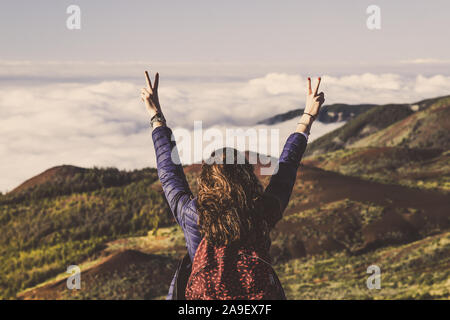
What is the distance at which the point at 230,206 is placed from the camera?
281 centimetres

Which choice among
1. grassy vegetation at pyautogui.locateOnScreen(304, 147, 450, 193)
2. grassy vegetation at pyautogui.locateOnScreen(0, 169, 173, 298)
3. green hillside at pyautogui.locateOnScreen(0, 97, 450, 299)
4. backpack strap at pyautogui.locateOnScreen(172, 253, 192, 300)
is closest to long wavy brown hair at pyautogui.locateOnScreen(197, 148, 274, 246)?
backpack strap at pyautogui.locateOnScreen(172, 253, 192, 300)

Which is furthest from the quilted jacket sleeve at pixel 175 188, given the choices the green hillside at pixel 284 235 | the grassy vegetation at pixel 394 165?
the grassy vegetation at pixel 394 165

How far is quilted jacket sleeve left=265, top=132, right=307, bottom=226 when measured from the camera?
312 cm

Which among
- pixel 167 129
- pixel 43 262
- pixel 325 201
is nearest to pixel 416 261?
pixel 325 201

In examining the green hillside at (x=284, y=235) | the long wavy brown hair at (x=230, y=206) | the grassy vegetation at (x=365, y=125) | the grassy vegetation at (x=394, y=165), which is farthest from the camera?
the grassy vegetation at (x=365, y=125)

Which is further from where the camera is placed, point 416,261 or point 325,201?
point 325,201

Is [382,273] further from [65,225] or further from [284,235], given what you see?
[65,225]

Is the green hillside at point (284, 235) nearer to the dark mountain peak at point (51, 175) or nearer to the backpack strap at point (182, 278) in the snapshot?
the dark mountain peak at point (51, 175)

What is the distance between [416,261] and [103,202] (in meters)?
25.6

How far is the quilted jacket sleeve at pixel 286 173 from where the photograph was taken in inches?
123

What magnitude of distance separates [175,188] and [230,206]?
0.42 meters
